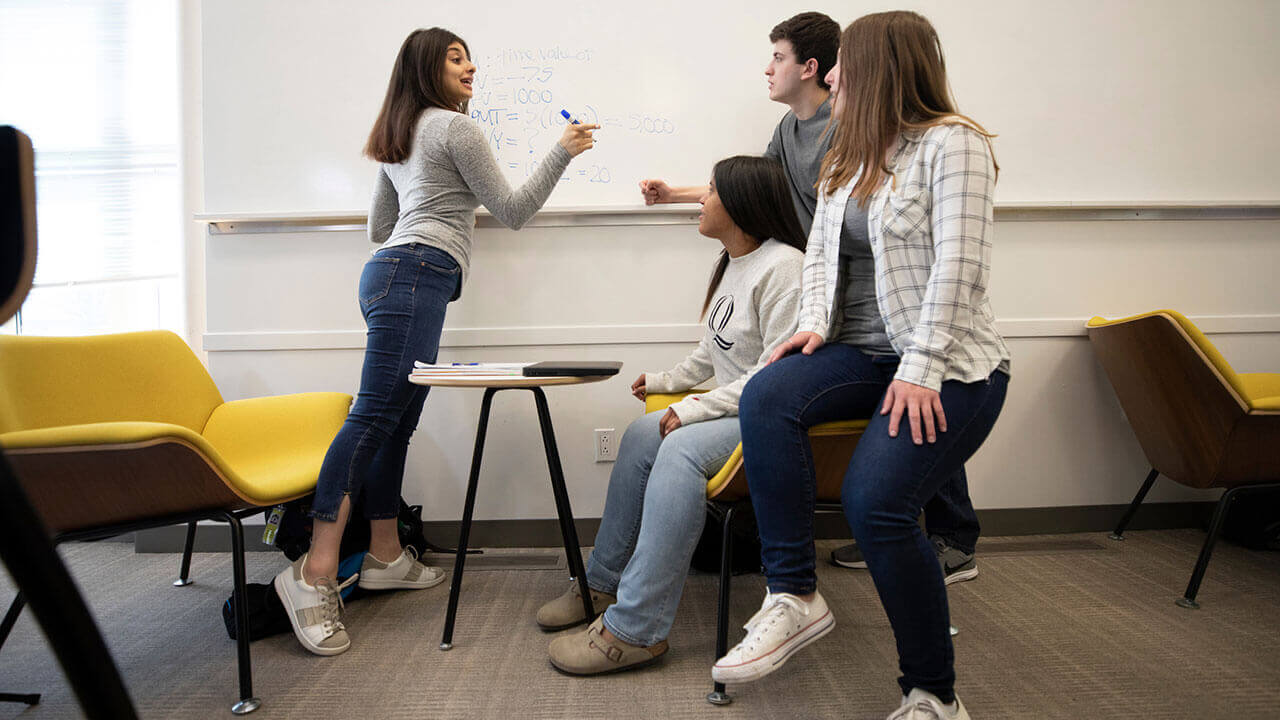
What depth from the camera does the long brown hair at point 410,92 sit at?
1829mm

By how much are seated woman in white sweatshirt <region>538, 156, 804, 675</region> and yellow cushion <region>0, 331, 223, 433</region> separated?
45.5 inches

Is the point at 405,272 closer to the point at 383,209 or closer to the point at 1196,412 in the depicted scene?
the point at 383,209

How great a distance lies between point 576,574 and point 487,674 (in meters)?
0.29

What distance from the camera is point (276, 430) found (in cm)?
191

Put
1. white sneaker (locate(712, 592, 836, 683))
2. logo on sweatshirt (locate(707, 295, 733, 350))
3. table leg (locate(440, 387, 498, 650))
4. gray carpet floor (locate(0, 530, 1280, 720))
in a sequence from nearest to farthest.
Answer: white sneaker (locate(712, 592, 836, 683)) < gray carpet floor (locate(0, 530, 1280, 720)) < table leg (locate(440, 387, 498, 650)) < logo on sweatshirt (locate(707, 295, 733, 350))

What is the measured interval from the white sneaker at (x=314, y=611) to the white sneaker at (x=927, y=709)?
121 cm

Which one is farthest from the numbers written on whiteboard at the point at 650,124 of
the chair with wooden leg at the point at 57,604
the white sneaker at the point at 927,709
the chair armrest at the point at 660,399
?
the chair with wooden leg at the point at 57,604

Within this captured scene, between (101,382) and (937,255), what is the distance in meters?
1.98

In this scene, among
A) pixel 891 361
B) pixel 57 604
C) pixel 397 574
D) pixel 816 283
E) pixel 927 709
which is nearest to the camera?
pixel 57 604

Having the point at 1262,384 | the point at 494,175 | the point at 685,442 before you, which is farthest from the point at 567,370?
the point at 1262,384

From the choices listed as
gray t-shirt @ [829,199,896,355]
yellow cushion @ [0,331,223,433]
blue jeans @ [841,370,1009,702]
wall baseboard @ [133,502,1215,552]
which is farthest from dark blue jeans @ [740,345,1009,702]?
yellow cushion @ [0,331,223,433]

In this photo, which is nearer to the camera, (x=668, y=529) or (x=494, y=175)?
(x=668, y=529)

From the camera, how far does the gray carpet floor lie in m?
1.34

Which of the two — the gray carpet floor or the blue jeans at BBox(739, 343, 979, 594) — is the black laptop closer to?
the blue jeans at BBox(739, 343, 979, 594)
